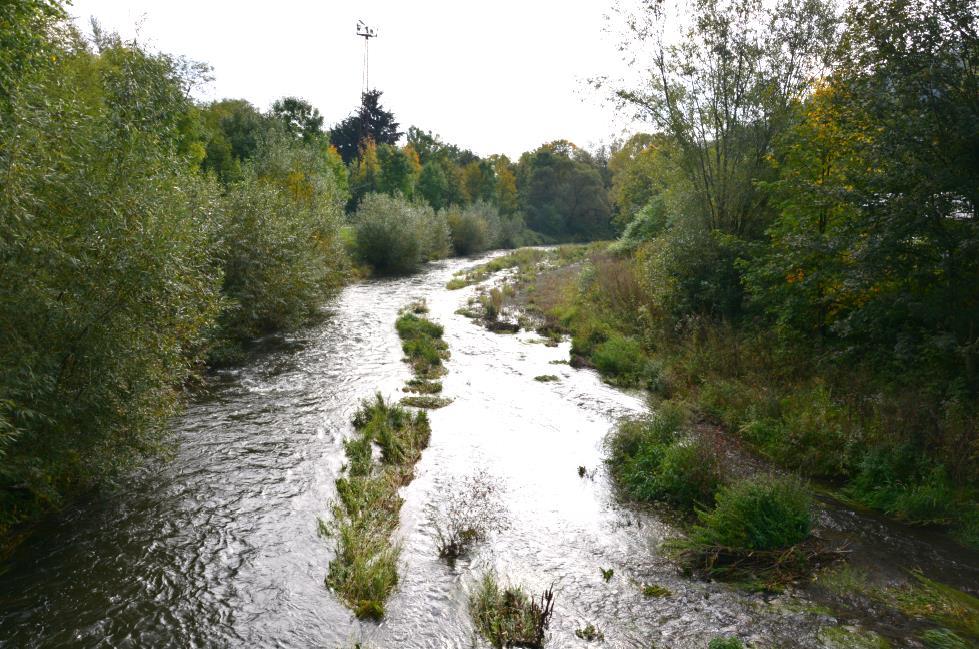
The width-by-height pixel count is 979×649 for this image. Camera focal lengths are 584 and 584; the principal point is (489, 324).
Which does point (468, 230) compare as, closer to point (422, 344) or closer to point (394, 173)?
point (394, 173)

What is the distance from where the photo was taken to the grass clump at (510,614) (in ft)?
20.3

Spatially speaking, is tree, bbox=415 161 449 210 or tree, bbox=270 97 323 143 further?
tree, bbox=415 161 449 210

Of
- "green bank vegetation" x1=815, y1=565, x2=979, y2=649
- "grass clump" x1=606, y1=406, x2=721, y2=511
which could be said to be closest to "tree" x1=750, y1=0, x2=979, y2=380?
"grass clump" x1=606, y1=406, x2=721, y2=511

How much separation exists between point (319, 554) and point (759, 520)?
228 inches

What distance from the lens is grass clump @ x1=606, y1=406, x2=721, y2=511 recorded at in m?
9.20

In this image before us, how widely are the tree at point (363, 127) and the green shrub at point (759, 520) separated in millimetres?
83606

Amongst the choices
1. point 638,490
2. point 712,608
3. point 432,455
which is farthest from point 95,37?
point 712,608

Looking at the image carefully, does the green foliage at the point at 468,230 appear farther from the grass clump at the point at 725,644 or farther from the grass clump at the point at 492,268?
the grass clump at the point at 725,644

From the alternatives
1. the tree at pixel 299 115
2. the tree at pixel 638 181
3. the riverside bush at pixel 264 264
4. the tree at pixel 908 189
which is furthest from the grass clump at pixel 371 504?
the tree at pixel 299 115

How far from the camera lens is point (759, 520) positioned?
753 cm

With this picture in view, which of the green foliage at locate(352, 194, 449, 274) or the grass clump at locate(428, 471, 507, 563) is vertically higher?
the green foliage at locate(352, 194, 449, 274)

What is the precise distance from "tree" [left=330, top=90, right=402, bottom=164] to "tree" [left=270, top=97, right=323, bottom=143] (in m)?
38.7

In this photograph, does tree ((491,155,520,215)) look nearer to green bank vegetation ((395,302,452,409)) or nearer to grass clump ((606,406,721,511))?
green bank vegetation ((395,302,452,409))

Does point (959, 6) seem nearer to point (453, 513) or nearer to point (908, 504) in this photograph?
point (908, 504)
